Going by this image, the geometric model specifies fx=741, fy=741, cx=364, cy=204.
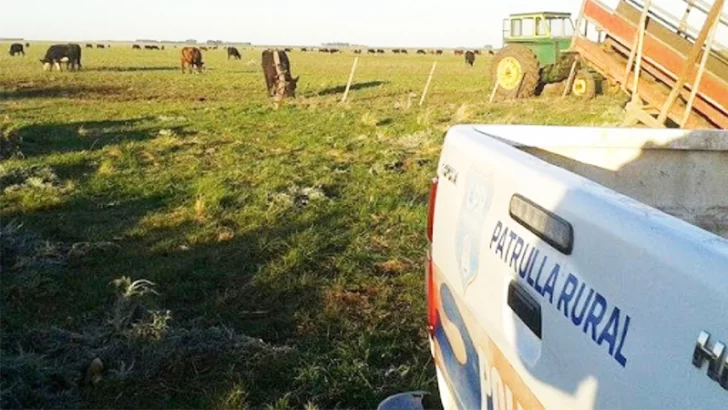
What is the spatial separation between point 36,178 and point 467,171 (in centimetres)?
763

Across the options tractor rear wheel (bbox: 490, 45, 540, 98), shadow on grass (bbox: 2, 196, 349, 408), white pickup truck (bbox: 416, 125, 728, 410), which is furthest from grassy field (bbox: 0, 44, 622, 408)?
tractor rear wheel (bbox: 490, 45, 540, 98)

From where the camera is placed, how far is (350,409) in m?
3.96

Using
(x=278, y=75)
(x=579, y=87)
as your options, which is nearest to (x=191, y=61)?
(x=278, y=75)

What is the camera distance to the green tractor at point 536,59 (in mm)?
21750

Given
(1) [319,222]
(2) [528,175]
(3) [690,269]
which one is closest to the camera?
(3) [690,269]

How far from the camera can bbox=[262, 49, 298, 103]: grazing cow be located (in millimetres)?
21859

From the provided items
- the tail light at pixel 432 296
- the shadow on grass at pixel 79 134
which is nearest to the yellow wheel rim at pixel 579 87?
the shadow on grass at pixel 79 134

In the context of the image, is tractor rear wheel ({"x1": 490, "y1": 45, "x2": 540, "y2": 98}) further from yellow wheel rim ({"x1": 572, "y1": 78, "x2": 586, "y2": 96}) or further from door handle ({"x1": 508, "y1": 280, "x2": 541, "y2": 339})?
door handle ({"x1": 508, "y1": 280, "x2": 541, "y2": 339})

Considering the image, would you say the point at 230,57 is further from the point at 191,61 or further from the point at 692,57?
the point at 692,57

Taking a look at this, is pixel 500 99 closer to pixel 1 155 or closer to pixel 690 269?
pixel 1 155

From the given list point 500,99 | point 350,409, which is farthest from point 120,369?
point 500,99

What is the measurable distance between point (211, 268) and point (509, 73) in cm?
1776

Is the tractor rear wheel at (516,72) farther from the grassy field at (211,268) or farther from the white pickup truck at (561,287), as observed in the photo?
the white pickup truck at (561,287)

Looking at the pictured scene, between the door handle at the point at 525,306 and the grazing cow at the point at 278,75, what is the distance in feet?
66.3
